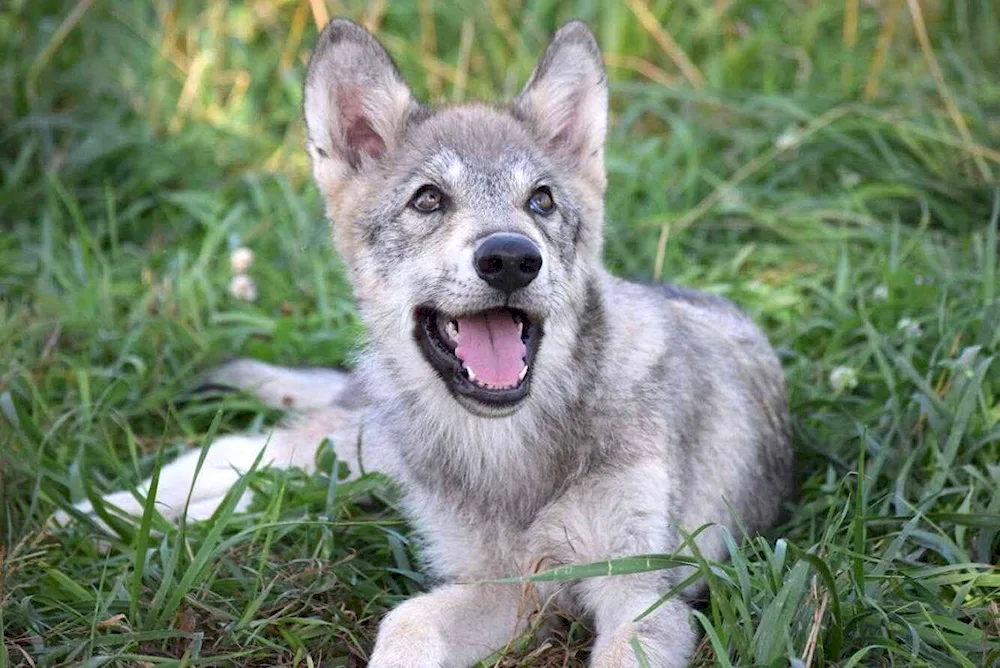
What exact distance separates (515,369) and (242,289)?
2.88 m

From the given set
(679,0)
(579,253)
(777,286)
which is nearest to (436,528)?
(579,253)

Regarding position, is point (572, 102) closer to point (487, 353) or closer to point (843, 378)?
point (487, 353)

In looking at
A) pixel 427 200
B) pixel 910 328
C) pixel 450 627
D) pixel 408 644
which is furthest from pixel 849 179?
pixel 408 644

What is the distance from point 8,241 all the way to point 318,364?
6.31ft

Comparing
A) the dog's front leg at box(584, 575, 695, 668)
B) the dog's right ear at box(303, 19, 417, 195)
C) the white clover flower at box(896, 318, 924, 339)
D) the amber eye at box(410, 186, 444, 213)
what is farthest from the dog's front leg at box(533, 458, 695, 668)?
the white clover flower at box(896, 318, 924, 339)

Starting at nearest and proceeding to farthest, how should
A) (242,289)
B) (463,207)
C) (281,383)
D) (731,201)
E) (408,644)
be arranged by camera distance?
1. (408,644)
2. (463,207)
3. (281,383)
4. (242,289)
5. (731,201)

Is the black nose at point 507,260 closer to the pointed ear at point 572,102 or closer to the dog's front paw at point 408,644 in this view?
the pointed ear at point 572,102

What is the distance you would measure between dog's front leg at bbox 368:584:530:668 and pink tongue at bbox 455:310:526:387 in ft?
2.26

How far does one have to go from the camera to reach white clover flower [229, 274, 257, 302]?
20.1ft

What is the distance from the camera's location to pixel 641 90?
719 cm

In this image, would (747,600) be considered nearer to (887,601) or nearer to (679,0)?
(887,601)

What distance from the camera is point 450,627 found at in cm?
359

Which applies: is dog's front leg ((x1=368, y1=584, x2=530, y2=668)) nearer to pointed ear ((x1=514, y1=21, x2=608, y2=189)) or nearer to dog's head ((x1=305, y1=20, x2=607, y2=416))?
dog's head ((x1=305, y1=20, x2=607, y2=416))

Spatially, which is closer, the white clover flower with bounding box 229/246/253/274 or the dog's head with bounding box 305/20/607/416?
the dog's head with bounding box 305/20/607/416
